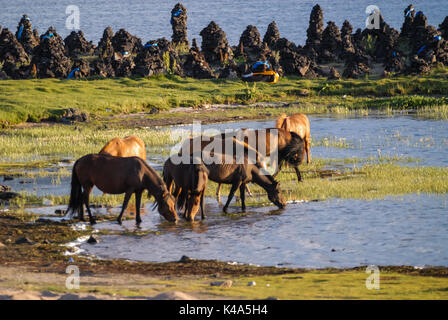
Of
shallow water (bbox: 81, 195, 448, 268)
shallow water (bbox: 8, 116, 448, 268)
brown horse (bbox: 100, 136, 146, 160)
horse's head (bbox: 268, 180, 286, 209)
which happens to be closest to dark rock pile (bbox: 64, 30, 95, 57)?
shallow water (bbox: 8, 116, 448, 268)

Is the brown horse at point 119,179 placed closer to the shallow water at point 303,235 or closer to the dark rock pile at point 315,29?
the shallow water at point 303,235

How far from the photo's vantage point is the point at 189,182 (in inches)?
644

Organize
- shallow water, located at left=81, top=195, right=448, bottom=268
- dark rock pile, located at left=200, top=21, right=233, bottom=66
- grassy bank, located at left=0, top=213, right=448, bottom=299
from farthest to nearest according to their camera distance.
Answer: dark rock pile, located at left=200, top=21, right=233, bottom=66 → shallow water, located at left=81, top=195, right=448, bottom=268 → grassy bank, located at left=0, top=213, right=448, bottom=299

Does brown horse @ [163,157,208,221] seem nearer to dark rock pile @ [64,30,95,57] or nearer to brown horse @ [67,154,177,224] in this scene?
brown horse @ [67,154,177,224]

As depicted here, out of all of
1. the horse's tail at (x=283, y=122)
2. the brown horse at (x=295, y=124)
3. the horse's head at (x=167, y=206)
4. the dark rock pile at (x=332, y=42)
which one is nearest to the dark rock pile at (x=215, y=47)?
the dark rock pile at (x=332, y=42)

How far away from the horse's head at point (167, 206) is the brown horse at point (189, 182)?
37cm

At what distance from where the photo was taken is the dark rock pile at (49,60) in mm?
42031

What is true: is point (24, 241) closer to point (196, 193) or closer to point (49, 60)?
point (196, 193)

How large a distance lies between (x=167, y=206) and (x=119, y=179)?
113 cm

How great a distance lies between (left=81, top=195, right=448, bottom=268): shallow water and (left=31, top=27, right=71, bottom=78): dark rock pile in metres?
26.8

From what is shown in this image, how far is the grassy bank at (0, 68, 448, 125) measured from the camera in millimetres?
33938

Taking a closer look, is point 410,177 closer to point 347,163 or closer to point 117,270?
point 347,163

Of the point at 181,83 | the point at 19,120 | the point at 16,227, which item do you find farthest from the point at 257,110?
the point at 16,227

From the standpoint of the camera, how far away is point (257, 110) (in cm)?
3650
